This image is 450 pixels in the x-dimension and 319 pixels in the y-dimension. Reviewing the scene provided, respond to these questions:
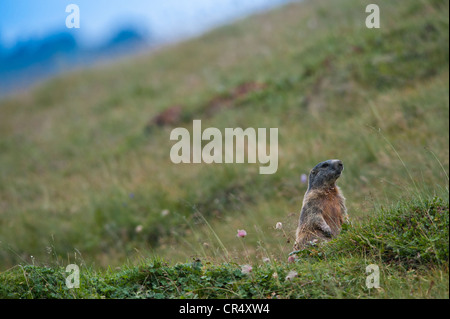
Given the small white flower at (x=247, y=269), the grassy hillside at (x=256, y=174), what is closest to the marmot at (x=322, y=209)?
the grassy hillside at (x=256, y=174)

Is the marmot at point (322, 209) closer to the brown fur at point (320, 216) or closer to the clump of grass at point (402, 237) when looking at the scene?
the brown fur at point (320, 216)

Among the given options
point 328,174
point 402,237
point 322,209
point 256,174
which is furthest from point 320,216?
point 256,174

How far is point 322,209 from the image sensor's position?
5.01 m

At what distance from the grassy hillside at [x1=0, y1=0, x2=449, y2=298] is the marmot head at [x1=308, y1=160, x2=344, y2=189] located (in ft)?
1.69

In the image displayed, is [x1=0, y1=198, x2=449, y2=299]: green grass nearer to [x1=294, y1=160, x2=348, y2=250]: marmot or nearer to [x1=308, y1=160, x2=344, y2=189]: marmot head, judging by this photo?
[x1=294, y1=160, x2=348, y2=250]: marmot

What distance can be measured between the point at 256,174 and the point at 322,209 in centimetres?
483

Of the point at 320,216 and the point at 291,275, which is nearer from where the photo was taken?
the point at 291,275

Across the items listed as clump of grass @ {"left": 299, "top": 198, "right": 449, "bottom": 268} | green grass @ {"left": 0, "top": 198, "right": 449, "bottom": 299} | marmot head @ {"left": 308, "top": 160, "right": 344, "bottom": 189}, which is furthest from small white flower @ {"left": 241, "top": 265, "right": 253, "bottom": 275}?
marmot head @ {"left": 308, "top": 160, "right": 344, "bottom": 189}

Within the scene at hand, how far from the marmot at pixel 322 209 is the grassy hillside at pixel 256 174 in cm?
19

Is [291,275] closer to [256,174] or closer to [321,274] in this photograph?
[321,274]

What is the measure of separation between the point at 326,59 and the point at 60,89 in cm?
1778

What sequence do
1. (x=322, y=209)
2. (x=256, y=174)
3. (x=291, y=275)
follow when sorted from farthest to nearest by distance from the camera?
(x=256, y=174) → (x=322, y=209) → (x=291, y=275)
